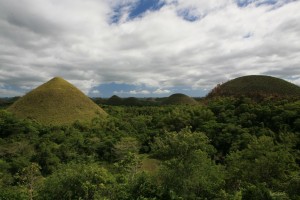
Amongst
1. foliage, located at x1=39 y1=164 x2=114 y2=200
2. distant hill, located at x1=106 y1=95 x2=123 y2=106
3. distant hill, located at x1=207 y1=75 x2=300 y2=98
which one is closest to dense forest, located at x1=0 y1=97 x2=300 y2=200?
foliage, located at x1=39 y1=164 x2=114 y2=200

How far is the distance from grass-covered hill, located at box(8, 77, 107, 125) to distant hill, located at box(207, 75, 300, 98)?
116 ft

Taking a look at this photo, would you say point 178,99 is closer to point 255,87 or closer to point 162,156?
point 255,87

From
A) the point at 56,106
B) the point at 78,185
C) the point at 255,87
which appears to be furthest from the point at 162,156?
the point at 255,87

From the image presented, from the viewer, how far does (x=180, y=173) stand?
21516 millimetres

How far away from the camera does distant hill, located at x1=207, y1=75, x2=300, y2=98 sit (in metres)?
79.9

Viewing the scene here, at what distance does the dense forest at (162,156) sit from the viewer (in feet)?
68.5

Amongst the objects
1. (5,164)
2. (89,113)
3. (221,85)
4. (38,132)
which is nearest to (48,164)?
(5,164)

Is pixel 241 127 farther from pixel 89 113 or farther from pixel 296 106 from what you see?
pixel 89 113

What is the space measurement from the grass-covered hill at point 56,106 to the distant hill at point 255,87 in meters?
35.5

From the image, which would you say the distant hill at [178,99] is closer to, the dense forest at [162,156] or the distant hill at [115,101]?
the distant hill at [115,101]

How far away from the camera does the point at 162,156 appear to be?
23859 mm

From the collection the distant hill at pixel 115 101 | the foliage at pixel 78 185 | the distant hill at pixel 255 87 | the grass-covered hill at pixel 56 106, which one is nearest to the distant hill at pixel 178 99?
the distant hill at pixel 115 101

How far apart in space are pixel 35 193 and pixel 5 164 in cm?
1839

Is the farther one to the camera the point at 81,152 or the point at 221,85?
the point at 221,85
